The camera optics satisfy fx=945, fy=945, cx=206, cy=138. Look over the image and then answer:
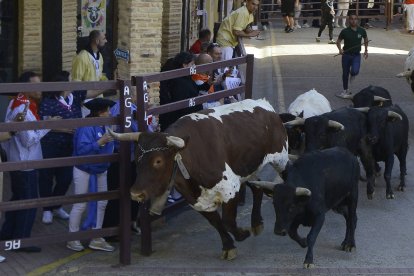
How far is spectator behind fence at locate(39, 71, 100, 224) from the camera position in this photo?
1088 cm

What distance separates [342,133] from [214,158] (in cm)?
302

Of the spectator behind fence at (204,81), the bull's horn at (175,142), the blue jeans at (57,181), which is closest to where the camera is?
the bull's horn at (175,142)

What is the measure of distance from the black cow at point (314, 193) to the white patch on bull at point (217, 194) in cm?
38

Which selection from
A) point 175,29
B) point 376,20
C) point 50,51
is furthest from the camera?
point 376,20

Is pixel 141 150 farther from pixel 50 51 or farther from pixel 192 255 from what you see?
pixel 50 51

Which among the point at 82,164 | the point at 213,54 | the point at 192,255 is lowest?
the point at 192,255

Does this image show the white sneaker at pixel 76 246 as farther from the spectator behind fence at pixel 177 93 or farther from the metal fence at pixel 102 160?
the spectator behind fence at pixel 177 93

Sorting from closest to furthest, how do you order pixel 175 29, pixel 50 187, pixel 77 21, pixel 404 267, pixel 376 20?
pixel 404 267 → pixel 50 187 → pixel 77 21 → pixel 175 29 → pixel 376 20

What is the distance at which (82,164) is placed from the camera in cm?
995

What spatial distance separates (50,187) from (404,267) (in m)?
4.28

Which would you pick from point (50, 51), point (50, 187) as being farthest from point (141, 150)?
point (50, 51)

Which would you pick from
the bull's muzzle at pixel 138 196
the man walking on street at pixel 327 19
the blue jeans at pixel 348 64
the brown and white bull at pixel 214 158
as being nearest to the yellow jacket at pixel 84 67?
the brown and white bull at pixel 214 158

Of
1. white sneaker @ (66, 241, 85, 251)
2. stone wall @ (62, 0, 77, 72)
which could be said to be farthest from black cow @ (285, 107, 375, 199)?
stone wall @ (62, 0, 77, 72)

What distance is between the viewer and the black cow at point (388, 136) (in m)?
13.0
